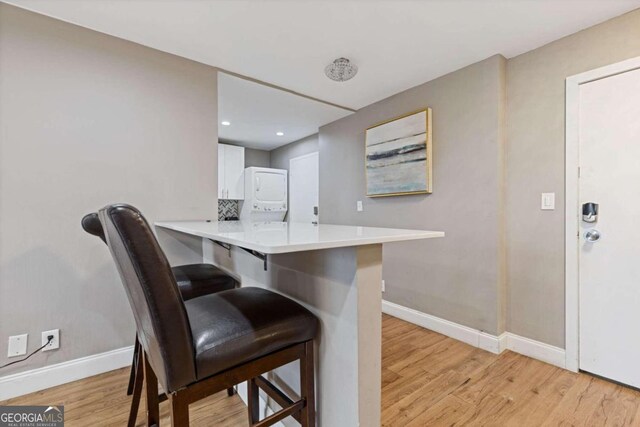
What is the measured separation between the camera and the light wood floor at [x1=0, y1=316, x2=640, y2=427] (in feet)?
4.88

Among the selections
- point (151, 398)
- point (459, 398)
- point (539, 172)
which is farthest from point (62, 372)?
point (539, 172)

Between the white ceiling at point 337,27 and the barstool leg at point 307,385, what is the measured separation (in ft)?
6.10

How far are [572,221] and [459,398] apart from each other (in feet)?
4.53

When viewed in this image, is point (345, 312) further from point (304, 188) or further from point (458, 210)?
point (304, 188)

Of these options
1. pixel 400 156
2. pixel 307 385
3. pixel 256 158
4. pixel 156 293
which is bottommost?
pixel 307 385

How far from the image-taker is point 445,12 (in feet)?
5.80

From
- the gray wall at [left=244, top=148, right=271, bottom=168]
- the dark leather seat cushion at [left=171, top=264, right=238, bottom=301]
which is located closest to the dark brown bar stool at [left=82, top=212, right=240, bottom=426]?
the dark leather seat cushion at [left=171, top=264, right=238, bottom=301]

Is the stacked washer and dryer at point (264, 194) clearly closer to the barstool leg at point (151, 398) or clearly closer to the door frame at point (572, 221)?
the barstool leg at point (151, 398)

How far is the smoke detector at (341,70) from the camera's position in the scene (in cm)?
236

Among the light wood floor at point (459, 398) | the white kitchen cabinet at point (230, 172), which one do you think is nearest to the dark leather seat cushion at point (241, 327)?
the light wood floor at point (459, 398)

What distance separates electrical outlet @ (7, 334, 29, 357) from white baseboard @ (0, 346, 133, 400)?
4.7 inches

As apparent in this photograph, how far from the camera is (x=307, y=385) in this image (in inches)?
42.7

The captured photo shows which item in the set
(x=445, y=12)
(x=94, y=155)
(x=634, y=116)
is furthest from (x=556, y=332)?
(x=94, y=155)

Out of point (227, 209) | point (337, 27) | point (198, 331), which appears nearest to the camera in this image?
point (198, 331)
